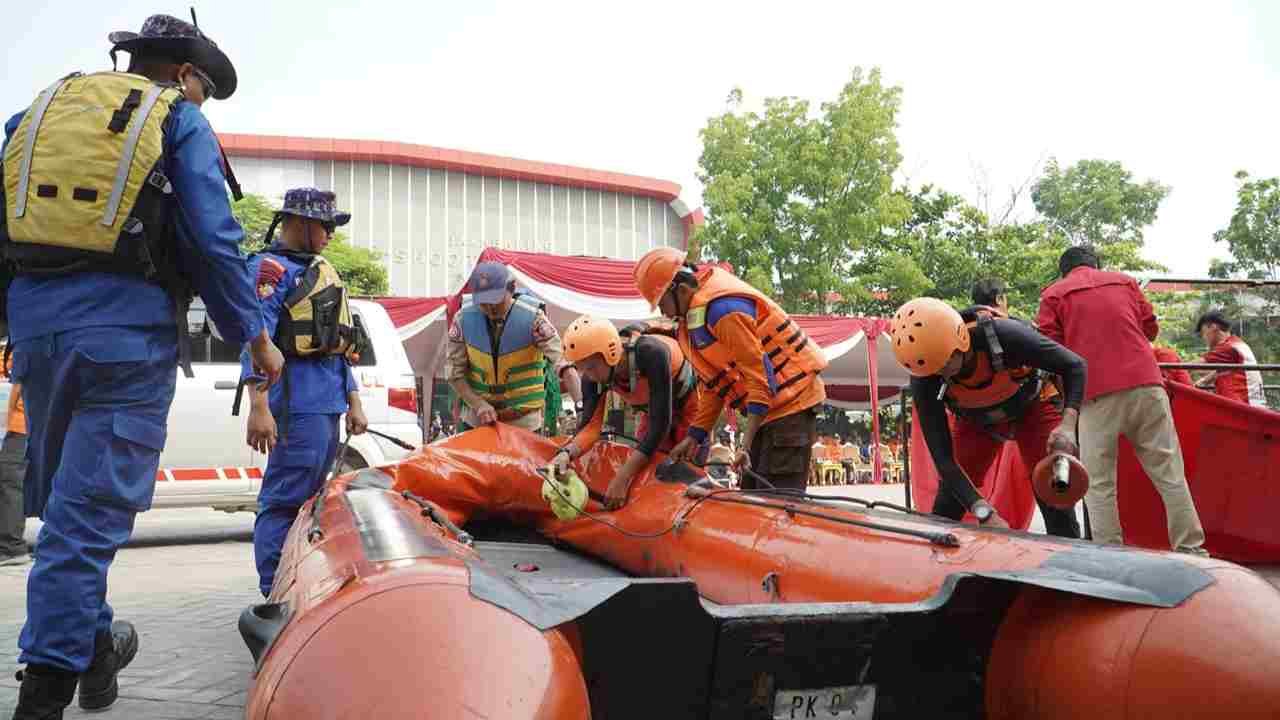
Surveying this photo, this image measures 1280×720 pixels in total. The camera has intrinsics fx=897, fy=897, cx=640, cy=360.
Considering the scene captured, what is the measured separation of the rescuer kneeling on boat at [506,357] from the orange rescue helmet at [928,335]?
2.20m

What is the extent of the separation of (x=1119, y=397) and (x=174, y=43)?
4.28 m

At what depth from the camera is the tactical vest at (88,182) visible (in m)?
2.42

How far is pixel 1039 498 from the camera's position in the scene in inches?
123

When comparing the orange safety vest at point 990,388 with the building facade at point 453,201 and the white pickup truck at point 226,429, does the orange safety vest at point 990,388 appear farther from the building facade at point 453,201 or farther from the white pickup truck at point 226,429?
the building facade at point 453,201

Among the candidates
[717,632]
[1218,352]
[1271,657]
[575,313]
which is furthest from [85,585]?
[575,313]

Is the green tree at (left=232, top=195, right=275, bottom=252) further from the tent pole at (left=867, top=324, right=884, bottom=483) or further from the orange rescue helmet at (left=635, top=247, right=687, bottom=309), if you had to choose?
the orange rescue helmet at (left=635, top=247, right=687, bottom=309)

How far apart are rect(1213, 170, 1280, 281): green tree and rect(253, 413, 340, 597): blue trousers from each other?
92.8ft

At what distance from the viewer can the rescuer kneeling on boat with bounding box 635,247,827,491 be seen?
→ 3916 millimetres

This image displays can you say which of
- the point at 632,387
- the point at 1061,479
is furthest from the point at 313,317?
the point at 1061,479

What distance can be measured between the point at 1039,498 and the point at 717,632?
186 cm

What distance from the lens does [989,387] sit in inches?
138

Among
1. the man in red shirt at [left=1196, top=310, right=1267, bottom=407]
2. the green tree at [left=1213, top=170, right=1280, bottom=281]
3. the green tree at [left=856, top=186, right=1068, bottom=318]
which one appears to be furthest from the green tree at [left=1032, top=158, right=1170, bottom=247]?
the man in red shirt at [left=1196, top=310, right=1267, bottom=407]

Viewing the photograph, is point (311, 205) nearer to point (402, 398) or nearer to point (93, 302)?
point (93, 302)

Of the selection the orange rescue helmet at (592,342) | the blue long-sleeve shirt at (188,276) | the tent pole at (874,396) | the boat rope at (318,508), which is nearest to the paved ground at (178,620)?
the boat rope at (318,508)
